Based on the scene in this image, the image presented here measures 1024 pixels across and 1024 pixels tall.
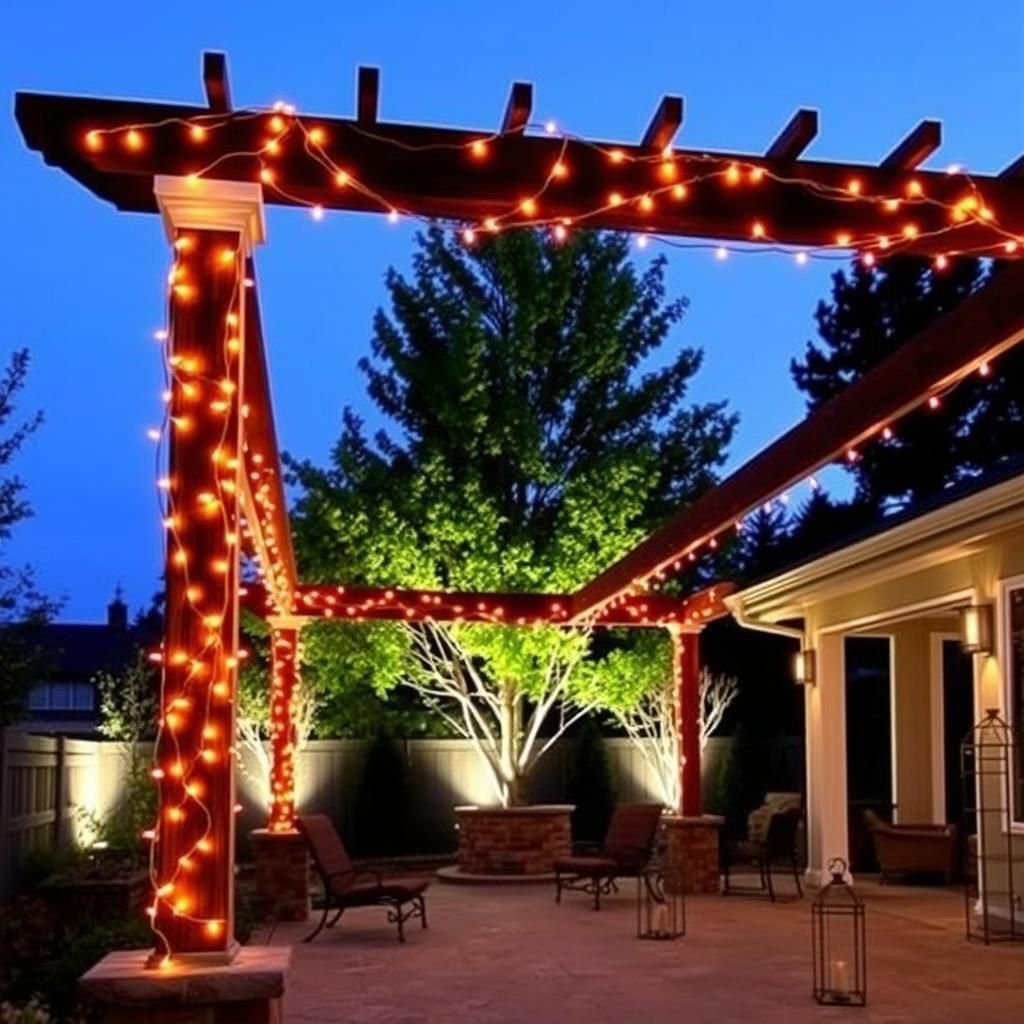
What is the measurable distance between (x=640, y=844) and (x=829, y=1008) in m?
5.75

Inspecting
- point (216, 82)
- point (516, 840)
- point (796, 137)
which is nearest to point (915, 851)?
point (516, 840)

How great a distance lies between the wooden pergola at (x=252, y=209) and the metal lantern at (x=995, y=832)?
18.0 ft

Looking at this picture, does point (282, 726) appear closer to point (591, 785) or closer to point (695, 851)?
point (695, 851)

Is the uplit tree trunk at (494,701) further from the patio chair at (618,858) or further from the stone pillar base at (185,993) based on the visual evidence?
the stone pillar base at (185,993)

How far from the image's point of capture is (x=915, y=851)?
13.1 metres

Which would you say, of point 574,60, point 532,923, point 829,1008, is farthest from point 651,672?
point 574,60

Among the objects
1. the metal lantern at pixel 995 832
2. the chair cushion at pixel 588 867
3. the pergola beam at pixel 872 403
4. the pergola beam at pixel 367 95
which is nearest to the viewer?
the pergola beam at pixel 367 95

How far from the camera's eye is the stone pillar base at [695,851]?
1310 cm

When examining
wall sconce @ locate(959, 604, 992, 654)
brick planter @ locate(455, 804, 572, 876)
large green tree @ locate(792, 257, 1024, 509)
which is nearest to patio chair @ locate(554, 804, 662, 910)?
brick planter @ locate(455, 804, 572, 876)

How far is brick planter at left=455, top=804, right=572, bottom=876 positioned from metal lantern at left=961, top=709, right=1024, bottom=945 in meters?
5.13

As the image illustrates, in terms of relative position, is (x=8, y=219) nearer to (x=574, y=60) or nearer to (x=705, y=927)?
(x=574, y=60)

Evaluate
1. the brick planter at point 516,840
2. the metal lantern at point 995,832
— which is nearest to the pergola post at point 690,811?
the brick planter at point 516,840

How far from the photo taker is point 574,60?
58.5 metres

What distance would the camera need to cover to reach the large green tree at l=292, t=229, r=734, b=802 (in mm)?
16172
